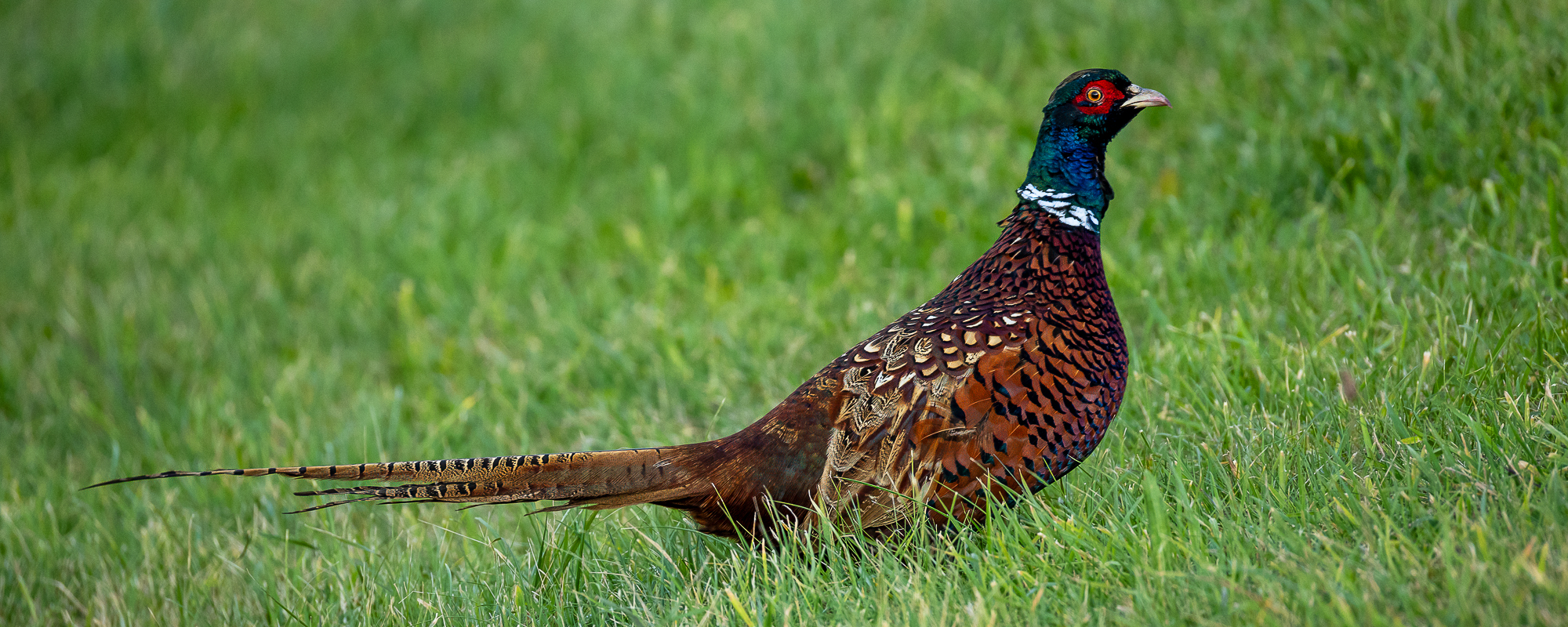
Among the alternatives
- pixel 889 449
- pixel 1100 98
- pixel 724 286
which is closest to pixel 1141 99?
pixel 1100 98

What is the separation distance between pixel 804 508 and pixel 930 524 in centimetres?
30

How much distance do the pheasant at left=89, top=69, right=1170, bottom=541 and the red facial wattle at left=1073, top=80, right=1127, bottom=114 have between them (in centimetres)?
51

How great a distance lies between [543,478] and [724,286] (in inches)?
101

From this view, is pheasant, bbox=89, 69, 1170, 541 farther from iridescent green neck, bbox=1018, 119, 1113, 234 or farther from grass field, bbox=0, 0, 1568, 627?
iridescent green neck, bbox=1018, 119, 1113, 234

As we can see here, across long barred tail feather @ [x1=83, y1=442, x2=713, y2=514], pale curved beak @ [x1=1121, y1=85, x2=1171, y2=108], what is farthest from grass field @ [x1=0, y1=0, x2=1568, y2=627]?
pale curved beak @ [x1=1121, y1=85, x2=1171, y2=108]

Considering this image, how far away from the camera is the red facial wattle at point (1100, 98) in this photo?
2.98m

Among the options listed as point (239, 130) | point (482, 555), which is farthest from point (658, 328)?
point (239, 130)

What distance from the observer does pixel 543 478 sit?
2.67 metres

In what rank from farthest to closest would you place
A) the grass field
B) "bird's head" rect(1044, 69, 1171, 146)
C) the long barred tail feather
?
"bird's head" rect(1044, 69, 1171, 146) < the long barred tail feather < the grass field

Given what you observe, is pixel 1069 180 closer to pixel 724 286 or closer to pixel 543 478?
pixel 543 478

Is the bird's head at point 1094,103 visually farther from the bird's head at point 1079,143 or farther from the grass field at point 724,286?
the grass field at point 724,286

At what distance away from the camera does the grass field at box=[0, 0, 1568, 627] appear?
8.27 ft

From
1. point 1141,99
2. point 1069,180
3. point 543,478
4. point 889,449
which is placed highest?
point 1141,99

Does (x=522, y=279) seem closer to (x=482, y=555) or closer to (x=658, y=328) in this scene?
(x=658, y=328)
